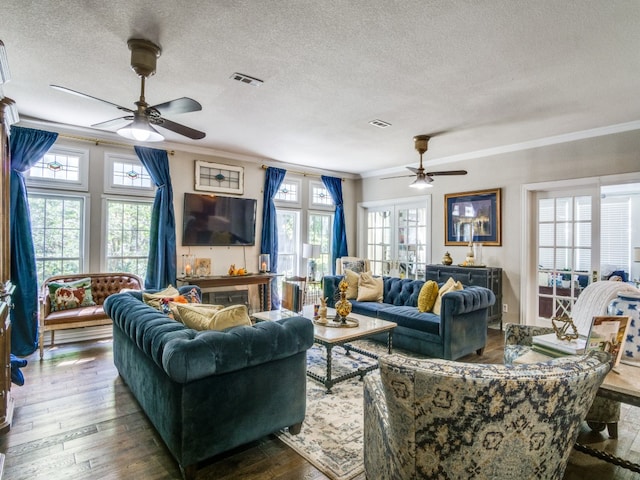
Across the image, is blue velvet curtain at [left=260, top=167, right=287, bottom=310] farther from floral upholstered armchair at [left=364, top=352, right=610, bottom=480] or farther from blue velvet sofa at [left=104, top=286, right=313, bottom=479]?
floral upholstered armchair at [left=364, top=352, right=610, bottom=480]

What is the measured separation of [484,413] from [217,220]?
17.0ft

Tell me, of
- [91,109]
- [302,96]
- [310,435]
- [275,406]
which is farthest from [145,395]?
[91,109]

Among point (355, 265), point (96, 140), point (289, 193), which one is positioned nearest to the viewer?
point (96, 140)

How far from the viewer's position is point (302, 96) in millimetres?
3518

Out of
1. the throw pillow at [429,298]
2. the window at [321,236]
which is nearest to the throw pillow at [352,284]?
the throw pillow at [429,298]

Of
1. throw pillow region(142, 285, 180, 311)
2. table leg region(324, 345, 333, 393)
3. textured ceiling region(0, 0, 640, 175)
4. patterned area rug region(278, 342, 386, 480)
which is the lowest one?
patterned area rug region(278, 342, 386, 480)

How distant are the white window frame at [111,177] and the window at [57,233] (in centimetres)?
37

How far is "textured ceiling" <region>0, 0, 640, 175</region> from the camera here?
2207mm

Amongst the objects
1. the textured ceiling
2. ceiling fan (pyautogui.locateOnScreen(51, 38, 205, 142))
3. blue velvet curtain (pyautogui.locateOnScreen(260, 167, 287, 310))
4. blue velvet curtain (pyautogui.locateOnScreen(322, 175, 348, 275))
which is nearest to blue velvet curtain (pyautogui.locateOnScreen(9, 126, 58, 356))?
the textured ceiling

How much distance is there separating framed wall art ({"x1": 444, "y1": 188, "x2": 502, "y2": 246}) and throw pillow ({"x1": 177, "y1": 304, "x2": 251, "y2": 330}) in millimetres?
4525

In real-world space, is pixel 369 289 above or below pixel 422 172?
below

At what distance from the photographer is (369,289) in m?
4.94

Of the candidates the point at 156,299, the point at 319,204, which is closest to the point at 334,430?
the point at 156,299

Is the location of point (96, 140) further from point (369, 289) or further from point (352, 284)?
point (369, 289)
